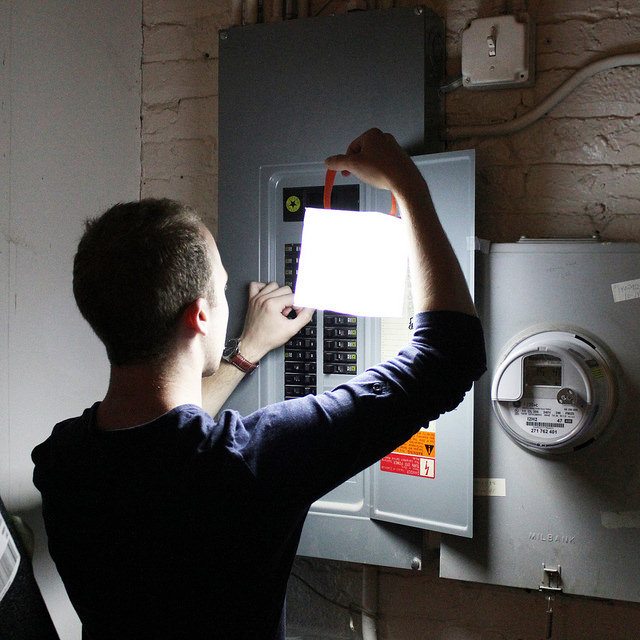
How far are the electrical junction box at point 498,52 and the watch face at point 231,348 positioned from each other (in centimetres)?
68

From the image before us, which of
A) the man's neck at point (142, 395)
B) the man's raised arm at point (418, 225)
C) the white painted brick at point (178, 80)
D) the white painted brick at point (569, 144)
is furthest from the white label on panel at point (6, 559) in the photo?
the white painted brick at point (569, 144)

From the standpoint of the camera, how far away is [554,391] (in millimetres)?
1286

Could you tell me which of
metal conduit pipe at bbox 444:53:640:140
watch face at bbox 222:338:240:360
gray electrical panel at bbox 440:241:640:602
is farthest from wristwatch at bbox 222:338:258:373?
metal conduit pipe at bbox 444:53:640:140

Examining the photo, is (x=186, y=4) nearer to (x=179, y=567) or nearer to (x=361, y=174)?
(x=361, y=174)

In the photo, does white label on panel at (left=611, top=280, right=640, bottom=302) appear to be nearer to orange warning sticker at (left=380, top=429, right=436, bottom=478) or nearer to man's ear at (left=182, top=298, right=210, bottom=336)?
orange warning sticker at (left=380, top=429, right=436, bottom=478)

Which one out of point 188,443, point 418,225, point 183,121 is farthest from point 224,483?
point 183,121

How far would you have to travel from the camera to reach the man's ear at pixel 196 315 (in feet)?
3.08

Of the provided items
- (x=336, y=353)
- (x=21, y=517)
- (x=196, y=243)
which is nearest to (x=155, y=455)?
(x=196, y=243)

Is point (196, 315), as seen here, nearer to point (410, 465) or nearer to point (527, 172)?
point (410, 465)

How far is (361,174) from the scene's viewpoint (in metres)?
1.04

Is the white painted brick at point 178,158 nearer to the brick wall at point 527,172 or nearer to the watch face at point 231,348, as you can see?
the brick wall at point 527,172

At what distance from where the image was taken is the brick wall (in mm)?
1438

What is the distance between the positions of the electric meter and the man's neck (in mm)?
614

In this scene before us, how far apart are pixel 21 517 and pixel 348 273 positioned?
843mm
